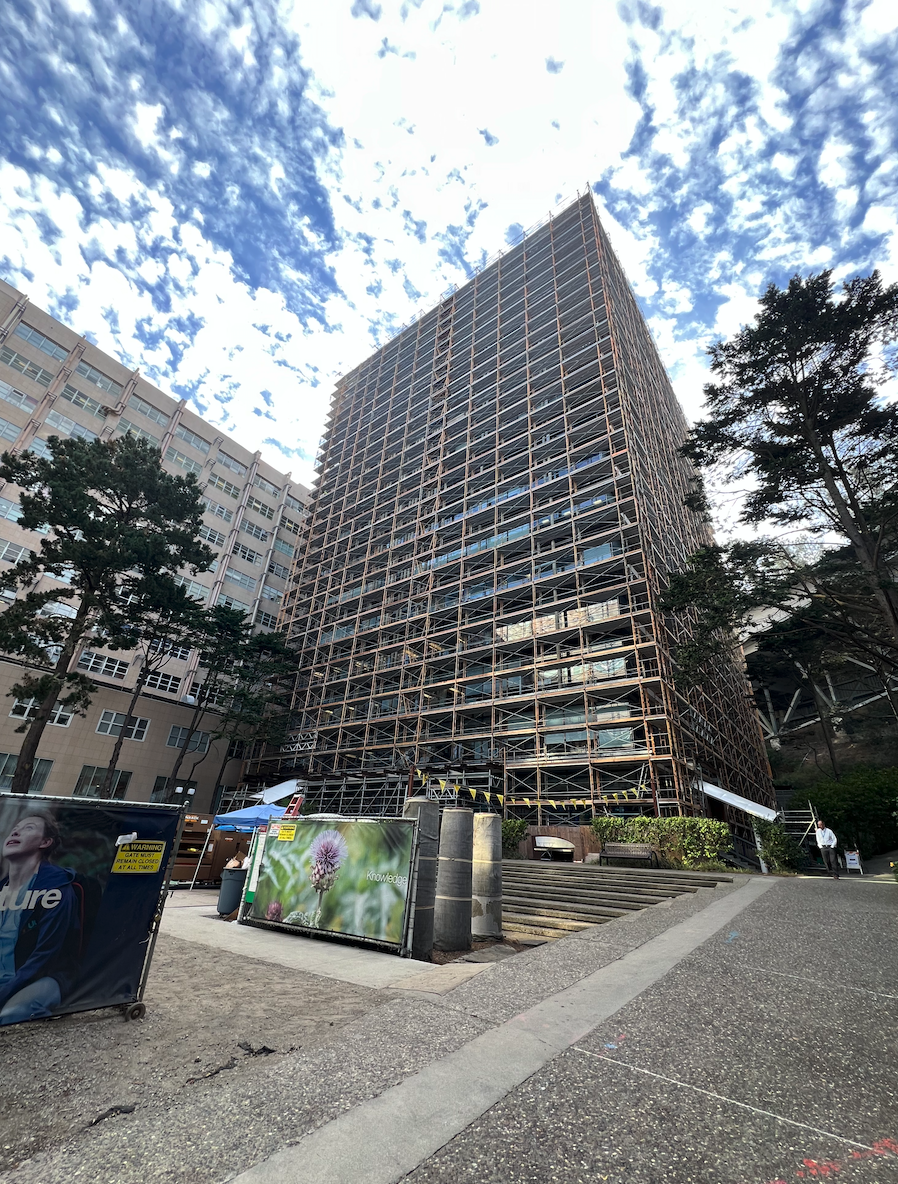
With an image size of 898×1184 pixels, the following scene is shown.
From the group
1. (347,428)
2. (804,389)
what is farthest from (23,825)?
(347,428)

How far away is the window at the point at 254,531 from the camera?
47.3 metres

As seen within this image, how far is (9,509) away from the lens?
31.6 metres

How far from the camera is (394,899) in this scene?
27.0 feet

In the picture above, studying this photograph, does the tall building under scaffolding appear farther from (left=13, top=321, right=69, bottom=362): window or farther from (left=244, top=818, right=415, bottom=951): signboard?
(left=13, top=321, right=69, bottom=362): window

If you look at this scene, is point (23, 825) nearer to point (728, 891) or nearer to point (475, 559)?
point (728, 891)

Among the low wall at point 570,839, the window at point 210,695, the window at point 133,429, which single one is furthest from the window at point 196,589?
the low wall at point 570,839

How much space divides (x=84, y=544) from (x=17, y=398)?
920 inches

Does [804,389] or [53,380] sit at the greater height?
[53,380]

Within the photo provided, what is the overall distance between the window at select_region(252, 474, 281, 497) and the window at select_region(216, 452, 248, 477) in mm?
1255

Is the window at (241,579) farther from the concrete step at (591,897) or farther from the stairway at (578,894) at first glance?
the concrete step at (591,897)

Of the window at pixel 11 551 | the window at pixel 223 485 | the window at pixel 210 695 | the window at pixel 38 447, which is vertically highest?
the window at pixel 223 485

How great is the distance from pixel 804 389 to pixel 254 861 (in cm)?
2025

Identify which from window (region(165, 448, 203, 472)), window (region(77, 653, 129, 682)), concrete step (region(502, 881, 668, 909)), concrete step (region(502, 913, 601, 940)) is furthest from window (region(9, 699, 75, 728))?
concrete step (region(502, 913, 601, 940))

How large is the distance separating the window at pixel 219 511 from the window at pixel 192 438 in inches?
198
